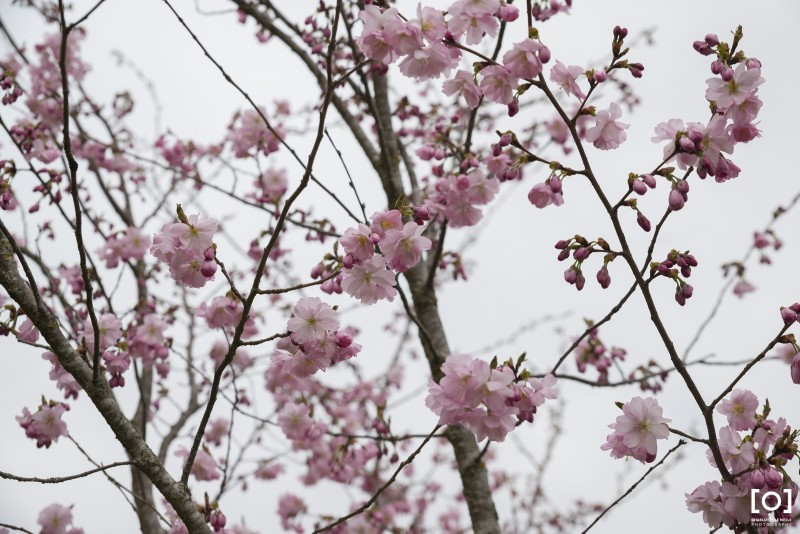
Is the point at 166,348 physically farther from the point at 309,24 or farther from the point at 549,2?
the point at 549,2

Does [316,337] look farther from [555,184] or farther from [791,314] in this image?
[791,314]

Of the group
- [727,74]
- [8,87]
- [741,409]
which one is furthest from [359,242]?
[8,87]

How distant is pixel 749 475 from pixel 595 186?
3.11ft

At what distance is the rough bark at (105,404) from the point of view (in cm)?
187

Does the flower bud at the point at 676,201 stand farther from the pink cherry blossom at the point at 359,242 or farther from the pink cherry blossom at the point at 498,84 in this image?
the pink cherry blossom at the point at 359,242

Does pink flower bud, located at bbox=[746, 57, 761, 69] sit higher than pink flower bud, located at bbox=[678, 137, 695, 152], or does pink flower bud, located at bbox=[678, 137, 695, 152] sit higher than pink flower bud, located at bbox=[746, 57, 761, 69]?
pink flower bud, located at bbox=[746, 57, 761, 69]

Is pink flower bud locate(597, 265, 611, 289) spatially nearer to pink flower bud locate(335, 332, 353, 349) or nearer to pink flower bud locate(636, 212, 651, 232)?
pink flower bud locate(636, 212, 651, 232)

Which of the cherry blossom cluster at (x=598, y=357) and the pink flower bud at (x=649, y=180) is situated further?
the cherry blossom cluster at (x=598, y=357)

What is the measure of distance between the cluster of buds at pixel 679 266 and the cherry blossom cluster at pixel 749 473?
390 mm

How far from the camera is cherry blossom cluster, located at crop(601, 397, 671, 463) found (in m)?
1.88

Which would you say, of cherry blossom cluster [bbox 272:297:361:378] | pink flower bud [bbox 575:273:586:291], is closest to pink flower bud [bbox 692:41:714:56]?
pink flower bud [bbox 575:273:586:291]

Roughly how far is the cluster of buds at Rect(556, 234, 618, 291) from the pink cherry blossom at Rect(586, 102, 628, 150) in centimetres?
42

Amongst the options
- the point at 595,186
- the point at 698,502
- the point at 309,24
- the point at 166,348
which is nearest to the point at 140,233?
the point at 166,348

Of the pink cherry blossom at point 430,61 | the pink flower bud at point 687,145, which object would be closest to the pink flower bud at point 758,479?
the pink flower bud at point 687,145
